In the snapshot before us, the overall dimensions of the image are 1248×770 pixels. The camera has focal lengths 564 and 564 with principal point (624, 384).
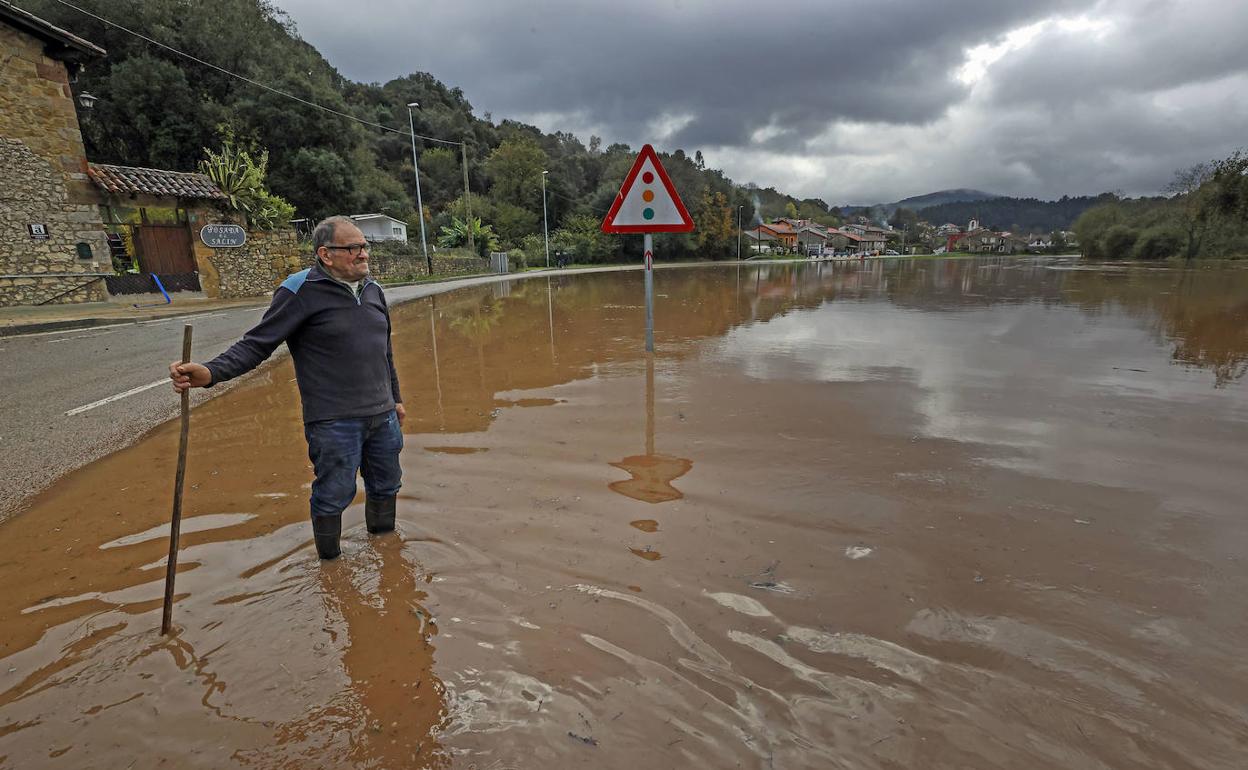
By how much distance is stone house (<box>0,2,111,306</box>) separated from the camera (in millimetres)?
14266

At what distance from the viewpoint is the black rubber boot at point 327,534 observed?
9.30 feet

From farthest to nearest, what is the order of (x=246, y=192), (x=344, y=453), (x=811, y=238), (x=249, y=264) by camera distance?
(x=811, y=238) < (x=246, y=192) < (x=249, y=264) < (x=344, y=453)

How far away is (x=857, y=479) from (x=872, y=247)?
412 ft

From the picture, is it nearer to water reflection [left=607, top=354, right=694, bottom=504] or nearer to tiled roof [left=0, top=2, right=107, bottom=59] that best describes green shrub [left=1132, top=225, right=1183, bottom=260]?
water reflection [left=607, top=354, right=694, bottom=504]

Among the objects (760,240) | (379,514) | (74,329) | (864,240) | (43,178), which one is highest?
(864,240)

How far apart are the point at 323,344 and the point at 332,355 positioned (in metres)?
0.06

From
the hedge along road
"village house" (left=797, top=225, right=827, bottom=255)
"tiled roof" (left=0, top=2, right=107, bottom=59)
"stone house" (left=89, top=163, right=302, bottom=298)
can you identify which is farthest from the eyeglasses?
"village house" (left=797, top=225, right=827, bottom=255)

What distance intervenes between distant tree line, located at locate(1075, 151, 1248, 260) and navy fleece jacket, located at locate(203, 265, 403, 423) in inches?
2240

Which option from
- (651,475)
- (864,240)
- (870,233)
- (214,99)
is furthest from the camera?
(870,233)

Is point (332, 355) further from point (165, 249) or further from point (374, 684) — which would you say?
point (165, 249)

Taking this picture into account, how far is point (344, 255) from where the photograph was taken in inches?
105

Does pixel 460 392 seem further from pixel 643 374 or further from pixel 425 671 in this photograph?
pixel 425 671

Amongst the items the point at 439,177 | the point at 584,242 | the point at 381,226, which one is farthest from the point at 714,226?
the point at 381,226

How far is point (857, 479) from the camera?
3.71m
